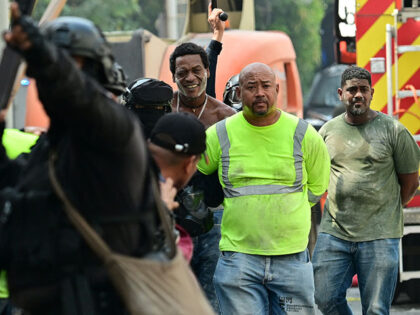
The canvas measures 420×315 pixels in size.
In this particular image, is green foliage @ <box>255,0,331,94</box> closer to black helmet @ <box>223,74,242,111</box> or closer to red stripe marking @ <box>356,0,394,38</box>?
red stripe marking @ <box>356,0,394,38</box>

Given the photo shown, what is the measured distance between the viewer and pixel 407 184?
7508 mm

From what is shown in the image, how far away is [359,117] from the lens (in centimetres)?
757

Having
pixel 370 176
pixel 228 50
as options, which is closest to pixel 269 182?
pixel 370 176

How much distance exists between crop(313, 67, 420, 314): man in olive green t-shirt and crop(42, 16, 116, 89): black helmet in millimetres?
3920

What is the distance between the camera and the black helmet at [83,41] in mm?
3680

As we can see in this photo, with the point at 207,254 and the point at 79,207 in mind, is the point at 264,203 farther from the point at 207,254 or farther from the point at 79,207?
the point at 79,207

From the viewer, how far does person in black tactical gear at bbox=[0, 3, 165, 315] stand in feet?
11.9

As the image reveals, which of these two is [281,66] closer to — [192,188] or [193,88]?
[193,88]

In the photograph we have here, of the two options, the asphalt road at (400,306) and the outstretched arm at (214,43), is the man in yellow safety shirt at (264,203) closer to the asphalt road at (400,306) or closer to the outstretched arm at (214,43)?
the outstretched arm at (214,43)

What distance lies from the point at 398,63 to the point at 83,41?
5429mm

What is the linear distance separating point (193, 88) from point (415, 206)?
263 centimetres

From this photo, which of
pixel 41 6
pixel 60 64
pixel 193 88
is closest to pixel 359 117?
pixel 193 88

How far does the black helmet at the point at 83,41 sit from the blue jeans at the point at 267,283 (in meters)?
2.70

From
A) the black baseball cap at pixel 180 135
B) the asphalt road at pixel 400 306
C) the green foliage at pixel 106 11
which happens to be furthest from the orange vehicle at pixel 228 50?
the green foliage at pixel 106 11
